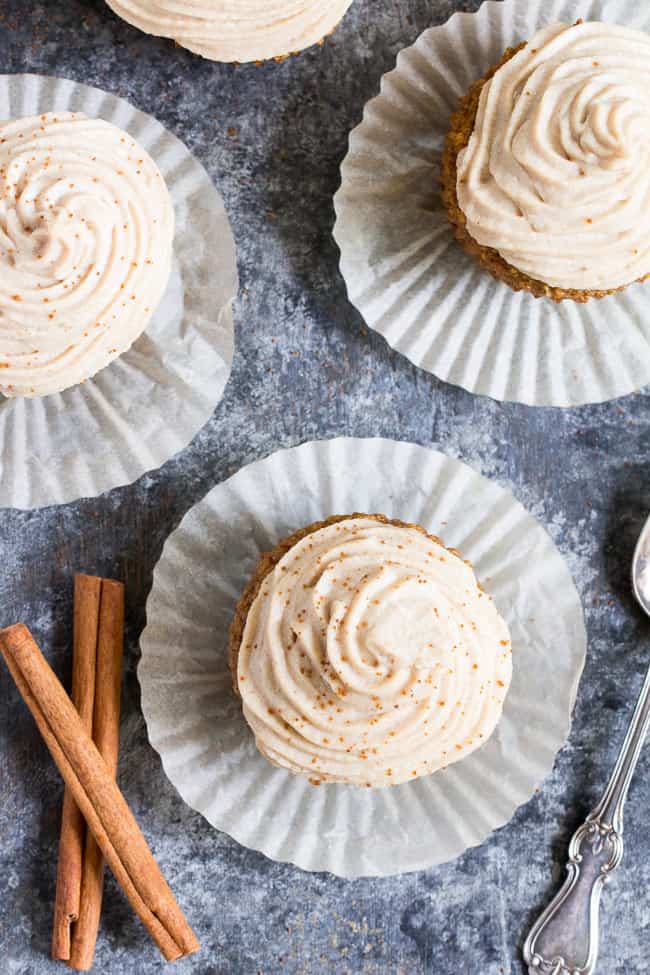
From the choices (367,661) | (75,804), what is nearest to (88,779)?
(75,804)

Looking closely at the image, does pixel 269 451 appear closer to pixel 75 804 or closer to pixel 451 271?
pixel 451 271

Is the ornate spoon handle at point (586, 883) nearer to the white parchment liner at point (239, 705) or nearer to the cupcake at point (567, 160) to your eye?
the white parchment liner at point (239, 705)

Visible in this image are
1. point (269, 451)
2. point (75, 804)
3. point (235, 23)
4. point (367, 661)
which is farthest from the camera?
point (269, 451)

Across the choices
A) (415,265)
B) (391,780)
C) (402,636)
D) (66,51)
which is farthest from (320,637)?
(66,51)

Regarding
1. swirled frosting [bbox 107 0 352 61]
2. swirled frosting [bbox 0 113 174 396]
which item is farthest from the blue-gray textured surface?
swirled frosting [bbox 0 113 174 396]

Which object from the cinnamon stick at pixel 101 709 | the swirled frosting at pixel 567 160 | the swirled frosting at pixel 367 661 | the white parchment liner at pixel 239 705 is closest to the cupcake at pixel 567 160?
the swirled frosting at pixel 567 160

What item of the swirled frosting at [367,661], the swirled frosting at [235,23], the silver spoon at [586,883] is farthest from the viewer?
the silver spoon at [586,883]

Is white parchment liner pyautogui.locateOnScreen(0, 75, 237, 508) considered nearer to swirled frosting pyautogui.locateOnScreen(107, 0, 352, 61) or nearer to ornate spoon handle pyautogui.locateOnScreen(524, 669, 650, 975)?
swirled frosting pyautogui.locateOnScreen(107, 0, 352, 61)

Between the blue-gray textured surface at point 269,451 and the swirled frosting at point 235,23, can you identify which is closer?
the swirled frosting at point 235,23
